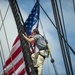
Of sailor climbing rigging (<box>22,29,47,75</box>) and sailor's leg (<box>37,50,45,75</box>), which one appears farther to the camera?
sailor's leg (<box>37,50,45,75</box>)

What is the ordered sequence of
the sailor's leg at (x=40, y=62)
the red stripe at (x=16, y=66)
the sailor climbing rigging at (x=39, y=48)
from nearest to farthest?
1. the sailor climbing rigging at (x=39, y=48)
2. the sailor's leg at (x=40, y=62)
3. the red stripe at (x=16, y=66)

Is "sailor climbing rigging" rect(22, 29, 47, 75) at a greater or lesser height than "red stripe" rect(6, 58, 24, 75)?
greater

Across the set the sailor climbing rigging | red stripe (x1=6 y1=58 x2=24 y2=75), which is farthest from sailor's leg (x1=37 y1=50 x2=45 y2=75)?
red stripe (x1=6 y1=58 x2=24 y2=75)

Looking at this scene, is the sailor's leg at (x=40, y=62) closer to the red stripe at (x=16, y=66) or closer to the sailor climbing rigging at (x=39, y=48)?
the sailor climbing rigging at (x=39, y=48)

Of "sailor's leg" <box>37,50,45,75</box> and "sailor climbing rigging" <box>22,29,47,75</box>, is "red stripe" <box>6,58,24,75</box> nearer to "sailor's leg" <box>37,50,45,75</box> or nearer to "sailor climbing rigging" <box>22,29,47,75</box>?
"sailor climbing rigging" <box>22,29,47,75</box>

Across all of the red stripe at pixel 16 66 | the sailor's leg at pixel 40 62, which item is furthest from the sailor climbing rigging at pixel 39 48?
the red stripe at pixel 16 66

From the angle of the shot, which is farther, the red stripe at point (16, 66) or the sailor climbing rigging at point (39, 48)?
the red stripe at point (16, 66)

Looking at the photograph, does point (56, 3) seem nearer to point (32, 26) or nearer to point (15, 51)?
point (32, 26)

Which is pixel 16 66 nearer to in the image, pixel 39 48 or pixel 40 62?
pixel 40 62

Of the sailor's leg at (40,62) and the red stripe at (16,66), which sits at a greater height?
the sailor's leg at (40,62)

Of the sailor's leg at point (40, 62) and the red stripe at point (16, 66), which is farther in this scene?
the red stripe at point (16, 66)

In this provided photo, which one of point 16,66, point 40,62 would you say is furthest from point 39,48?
point 16,66

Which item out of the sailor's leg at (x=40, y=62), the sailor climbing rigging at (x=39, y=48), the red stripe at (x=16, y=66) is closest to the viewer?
the sailor climbing rigging at (x=39, y=48)

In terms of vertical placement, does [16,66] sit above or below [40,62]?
below
